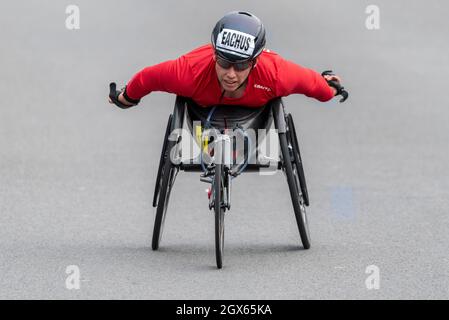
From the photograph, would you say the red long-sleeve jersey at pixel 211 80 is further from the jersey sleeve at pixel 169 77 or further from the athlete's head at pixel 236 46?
the athlete's head at pixel 236 46

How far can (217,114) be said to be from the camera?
Result: 8750mm

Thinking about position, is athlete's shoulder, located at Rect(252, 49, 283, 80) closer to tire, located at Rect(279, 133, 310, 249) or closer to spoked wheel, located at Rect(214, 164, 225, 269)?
tire, located at Rect(279, 133, 310, 249)

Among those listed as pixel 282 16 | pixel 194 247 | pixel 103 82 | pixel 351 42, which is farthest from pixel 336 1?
pixel 194 247

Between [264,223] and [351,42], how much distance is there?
11793 millimetres

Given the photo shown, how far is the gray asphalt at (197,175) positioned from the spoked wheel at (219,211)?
0.46ft

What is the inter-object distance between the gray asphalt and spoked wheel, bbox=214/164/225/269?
139 mm

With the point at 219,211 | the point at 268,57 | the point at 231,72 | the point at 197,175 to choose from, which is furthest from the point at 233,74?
the point at 197,175

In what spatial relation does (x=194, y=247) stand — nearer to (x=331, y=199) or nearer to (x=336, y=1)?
(x=331, y=199)

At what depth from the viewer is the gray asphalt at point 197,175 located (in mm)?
8102

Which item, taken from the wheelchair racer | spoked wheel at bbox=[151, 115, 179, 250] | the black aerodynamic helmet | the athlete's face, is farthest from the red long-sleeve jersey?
spoked wheel at bbox=[151, 115, 179, 250]

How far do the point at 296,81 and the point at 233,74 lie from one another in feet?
1.72

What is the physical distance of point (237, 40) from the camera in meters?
8.09

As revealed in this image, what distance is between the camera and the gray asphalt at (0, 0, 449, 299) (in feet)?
26.6

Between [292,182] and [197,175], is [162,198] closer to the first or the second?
[292,182]
